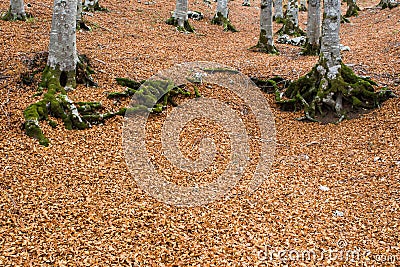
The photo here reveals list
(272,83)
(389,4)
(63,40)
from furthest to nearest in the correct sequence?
(389,4) → (272,83) → (63,40)

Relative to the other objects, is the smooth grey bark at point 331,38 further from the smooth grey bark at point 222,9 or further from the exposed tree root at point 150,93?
the smooth grey bark at point 222,9

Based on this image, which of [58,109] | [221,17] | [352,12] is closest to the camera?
[58,109]

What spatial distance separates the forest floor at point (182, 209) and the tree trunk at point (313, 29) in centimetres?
446

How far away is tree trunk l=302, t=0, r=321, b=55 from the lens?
1497 cm

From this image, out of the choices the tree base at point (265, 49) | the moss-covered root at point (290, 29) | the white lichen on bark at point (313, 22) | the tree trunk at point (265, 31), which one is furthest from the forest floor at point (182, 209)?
the moss-covered root at point (290, 29)

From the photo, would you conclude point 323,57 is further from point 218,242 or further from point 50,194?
point 50,194

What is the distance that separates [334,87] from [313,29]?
6483mm

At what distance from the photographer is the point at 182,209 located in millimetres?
5902

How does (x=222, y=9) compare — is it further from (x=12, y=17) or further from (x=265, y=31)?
(x=12, y=17)

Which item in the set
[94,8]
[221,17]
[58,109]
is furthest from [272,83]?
[221,17]

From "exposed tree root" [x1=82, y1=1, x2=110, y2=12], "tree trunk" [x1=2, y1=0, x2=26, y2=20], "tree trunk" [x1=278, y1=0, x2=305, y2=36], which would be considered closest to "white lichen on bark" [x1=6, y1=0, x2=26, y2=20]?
"tree trunk" [x1=2, y1=0, x2=26, y2=20]

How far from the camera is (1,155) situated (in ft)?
21.5

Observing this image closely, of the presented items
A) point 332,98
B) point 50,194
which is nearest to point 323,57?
point 332,98

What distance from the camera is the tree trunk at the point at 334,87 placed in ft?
31.1
